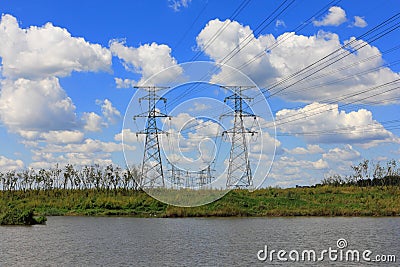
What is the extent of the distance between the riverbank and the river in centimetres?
1191

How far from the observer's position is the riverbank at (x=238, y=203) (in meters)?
A: 57.6

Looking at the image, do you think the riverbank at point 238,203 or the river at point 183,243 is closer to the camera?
the river at point 183,243

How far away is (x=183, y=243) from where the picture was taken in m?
32.0

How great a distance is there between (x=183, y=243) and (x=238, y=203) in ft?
90.8

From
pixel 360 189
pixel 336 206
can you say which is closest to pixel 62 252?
pixel 336 206

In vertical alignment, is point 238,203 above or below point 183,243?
above

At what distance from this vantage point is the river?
1000 inches

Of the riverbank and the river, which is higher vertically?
the riverbank

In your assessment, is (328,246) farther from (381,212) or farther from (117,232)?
(381,212)

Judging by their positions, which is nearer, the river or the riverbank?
the river

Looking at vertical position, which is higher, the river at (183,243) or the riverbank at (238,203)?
the riverbank at (238,203)

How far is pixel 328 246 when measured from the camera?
3036cm

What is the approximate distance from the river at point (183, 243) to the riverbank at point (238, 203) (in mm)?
11910

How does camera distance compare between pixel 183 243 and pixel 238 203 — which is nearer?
pixel 183 243
